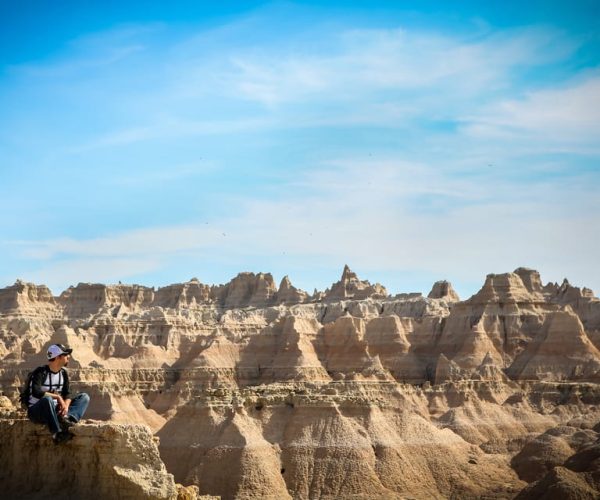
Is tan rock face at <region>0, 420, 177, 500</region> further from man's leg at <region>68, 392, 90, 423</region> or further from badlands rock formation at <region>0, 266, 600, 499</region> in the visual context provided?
man's leg at <region>68, 392, 90, 423</region>

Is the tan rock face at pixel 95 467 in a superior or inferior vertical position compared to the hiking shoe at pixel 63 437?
inferior

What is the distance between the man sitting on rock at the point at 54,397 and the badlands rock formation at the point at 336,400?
0.73m

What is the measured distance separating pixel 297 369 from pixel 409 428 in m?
46.6

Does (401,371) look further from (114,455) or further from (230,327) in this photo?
(114,455)

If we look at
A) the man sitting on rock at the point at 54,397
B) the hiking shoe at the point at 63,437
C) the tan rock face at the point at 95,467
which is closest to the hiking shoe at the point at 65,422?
the man sitting on rock at the point at 54,397

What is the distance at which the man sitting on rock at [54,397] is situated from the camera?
86.9ft

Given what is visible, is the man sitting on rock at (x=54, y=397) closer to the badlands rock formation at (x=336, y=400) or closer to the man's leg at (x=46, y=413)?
the man's leg at (x=46, y=413)

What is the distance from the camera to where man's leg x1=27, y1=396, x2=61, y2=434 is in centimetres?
2678

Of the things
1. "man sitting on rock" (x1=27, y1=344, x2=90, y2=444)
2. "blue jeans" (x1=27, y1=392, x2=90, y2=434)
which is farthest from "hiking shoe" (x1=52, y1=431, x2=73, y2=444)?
"blue jeans" (x1=27, y1=392, x2=90, y2=434)

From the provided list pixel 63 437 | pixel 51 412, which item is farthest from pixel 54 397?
pixel 63 437

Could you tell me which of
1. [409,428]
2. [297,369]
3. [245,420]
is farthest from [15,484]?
[297,369]

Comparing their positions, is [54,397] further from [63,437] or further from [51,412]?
[63,437]

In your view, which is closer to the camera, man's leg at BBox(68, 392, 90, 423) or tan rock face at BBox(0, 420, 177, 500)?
man's leg at BBox(68, 392, 90, 423)

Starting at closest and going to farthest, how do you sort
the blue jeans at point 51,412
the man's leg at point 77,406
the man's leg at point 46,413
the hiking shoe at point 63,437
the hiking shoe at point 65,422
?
the man's leg at point 46,413 < the blue jeans at point 51,412 < the man's leg at point 77,406 < the hiking shoe at point 65,422 < the hiking shoe at point 63,437
